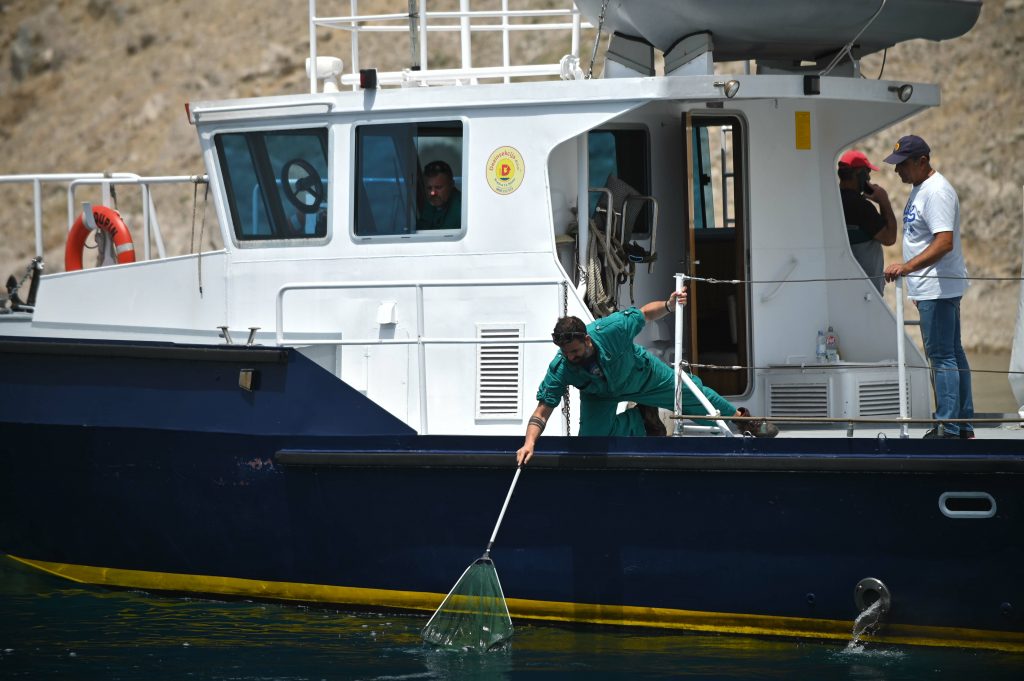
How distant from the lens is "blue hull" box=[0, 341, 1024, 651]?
6078mm

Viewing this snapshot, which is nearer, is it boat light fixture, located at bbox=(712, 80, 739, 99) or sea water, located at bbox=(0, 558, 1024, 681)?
sea water, located at bbox=(0, 558, 1024, 681)

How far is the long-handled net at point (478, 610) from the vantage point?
21.3ft

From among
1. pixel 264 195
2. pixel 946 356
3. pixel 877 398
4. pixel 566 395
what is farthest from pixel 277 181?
pixel 946 356

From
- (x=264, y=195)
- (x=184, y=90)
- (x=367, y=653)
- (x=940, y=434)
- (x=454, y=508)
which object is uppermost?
(x=184, y=90)

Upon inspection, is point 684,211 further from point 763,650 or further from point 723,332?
point 763,650

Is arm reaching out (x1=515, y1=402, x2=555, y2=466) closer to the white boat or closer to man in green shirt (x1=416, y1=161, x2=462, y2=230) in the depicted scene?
the white boat

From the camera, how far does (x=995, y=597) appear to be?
238 inches

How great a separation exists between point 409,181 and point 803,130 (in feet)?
8.01

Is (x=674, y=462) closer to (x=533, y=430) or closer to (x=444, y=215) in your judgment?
(x=533, y=430)

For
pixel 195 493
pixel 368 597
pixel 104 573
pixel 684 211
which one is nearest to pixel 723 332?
pixel 684 211

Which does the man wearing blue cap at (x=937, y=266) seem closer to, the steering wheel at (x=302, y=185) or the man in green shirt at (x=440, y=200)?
the man in green shirt at (x=440, y=200)

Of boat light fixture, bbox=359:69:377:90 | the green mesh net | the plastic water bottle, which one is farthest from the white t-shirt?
boat light fixture, bbox=359:69:377:90

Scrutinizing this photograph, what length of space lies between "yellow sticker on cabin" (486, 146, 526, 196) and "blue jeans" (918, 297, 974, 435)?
2354mm

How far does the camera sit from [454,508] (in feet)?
21.8
